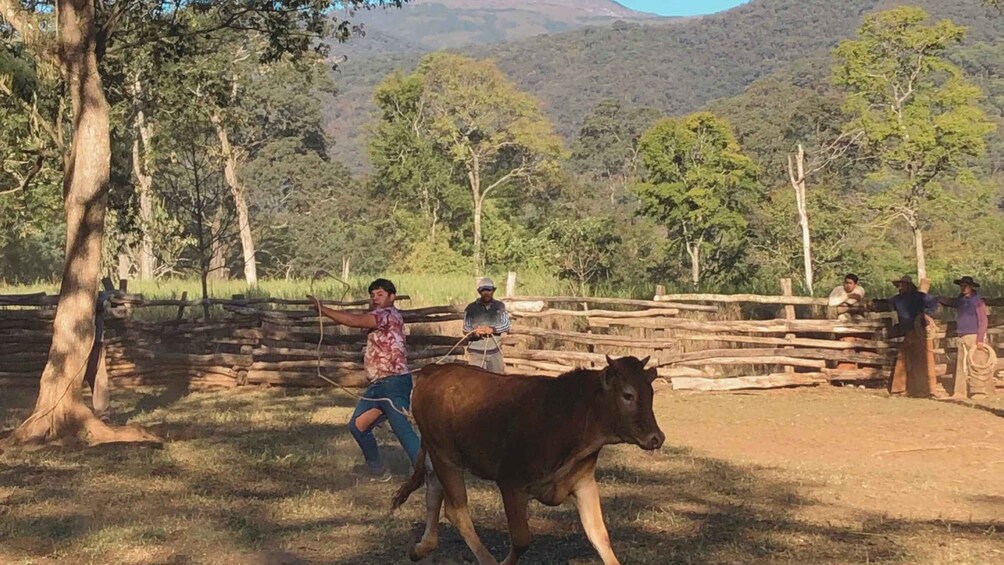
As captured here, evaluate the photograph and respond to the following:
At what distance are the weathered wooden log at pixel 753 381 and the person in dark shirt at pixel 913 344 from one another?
136 cm

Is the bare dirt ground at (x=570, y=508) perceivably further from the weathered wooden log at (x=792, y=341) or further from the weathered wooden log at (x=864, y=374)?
the weathered wooden log at (x=792, y=341)

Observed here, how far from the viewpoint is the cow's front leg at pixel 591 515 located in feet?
18.0

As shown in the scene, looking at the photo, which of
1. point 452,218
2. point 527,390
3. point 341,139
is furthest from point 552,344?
point 341,139

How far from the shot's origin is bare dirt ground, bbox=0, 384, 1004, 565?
6.64m

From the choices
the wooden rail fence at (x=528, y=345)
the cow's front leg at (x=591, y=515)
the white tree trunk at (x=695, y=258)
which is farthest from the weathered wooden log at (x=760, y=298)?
the white tree trunk at (x=695, y=258)

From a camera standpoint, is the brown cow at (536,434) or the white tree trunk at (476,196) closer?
the brown cow at (536,434)

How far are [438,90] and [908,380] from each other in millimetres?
41903

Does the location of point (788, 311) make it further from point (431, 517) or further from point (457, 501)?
point (457, 501)

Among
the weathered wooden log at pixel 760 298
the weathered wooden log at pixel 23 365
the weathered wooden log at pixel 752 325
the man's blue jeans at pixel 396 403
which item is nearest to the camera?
the man's blue jeans at pixel 396 403

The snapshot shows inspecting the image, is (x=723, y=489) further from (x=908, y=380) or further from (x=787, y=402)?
(x=908, y=380)

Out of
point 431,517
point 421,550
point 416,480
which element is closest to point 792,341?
point 416,480

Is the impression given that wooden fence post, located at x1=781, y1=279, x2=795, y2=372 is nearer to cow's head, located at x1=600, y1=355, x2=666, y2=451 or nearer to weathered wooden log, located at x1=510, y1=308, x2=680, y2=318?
→ weathered wooden log, located at x1=510, y1=308, x2=680, y2=318

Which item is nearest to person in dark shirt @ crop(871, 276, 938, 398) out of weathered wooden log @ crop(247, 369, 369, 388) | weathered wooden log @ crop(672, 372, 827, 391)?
weathered wooden log @ crop(672, 372, 827, 391)

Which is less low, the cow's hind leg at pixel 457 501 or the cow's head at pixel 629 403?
the cow's head at pixel 629 403
